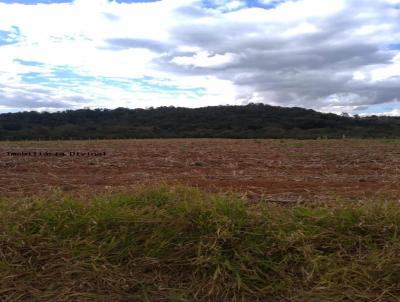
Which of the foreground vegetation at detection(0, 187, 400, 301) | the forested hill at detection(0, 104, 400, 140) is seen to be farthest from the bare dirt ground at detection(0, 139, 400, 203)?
the forested hill at detection(0, 104, 400, 140)

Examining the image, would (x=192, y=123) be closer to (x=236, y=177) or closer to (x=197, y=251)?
(x=236, y=177)

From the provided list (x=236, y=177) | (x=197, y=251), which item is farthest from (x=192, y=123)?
(x=197, y=251)

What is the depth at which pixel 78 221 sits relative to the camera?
4.50 meters

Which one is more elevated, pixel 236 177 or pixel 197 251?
pixel 236 177

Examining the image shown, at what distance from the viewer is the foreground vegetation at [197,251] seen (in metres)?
3.76

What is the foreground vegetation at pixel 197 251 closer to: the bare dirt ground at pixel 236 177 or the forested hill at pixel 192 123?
the bare dirt ground at pixel 236 177

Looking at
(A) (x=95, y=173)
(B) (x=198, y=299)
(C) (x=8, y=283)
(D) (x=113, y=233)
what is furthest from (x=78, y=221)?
(A) (x=95, y=173)

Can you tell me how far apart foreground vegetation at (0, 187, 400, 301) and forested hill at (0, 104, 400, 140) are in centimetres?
3889

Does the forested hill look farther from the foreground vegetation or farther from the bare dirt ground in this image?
the foreground vegetation

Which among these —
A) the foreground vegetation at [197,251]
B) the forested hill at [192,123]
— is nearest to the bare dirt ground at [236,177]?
the foreground vegetation at [197,251]

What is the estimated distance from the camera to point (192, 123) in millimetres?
55969

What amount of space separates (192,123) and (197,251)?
171 feet

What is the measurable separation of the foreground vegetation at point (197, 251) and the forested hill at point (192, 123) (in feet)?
128

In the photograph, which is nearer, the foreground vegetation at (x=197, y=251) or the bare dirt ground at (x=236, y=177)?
the foreground vegetation at (x=197, y=251)
